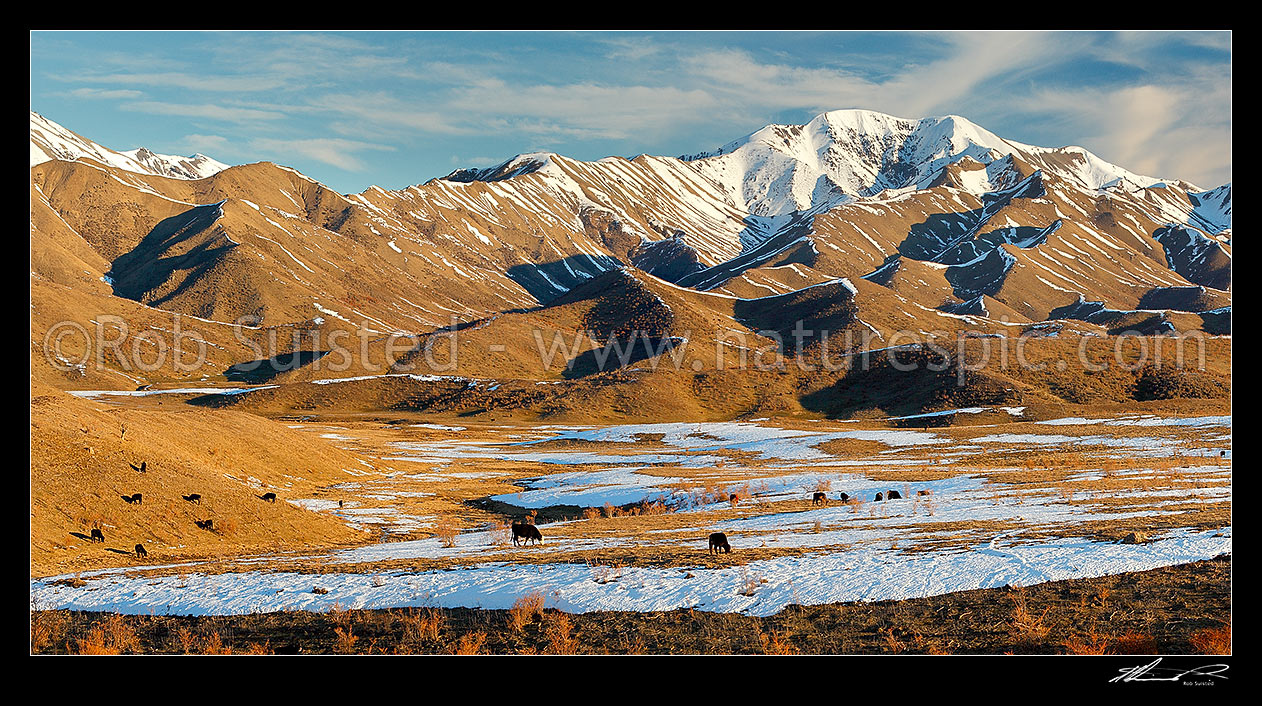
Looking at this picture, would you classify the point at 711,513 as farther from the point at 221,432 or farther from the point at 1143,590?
the point at 221,432

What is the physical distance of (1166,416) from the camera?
70812 mm

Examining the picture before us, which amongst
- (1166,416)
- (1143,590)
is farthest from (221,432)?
(1166,416)

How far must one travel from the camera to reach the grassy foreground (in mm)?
11953
